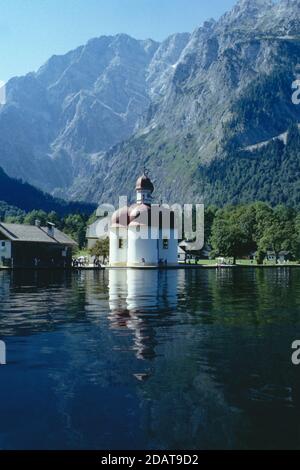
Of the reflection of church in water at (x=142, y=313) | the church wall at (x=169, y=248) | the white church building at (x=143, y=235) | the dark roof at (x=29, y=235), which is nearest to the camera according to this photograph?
the reflection of church in water at (x=142, y=313)

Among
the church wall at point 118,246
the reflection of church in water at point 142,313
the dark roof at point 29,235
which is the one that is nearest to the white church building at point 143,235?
the church wall at point 118,246

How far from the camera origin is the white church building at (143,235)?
117562mm

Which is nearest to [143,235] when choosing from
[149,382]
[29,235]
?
[29,235]

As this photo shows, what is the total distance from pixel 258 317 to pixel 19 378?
16447mm

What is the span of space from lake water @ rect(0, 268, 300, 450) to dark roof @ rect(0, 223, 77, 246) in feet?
261

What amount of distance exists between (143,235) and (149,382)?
102 m

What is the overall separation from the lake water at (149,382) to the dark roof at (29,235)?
79.5m

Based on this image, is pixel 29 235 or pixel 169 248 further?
pixel 169 248

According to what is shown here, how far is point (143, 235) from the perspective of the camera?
117 metres

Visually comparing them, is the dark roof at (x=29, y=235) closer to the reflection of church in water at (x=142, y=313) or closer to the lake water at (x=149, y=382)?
the reflection of church in water at (x=142, y=313)

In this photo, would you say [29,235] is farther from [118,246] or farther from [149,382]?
[149,382]

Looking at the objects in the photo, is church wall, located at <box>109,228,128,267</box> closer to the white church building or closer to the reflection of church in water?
the white church building

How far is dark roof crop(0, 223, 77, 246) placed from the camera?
107 m

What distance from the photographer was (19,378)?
52.6 feet
